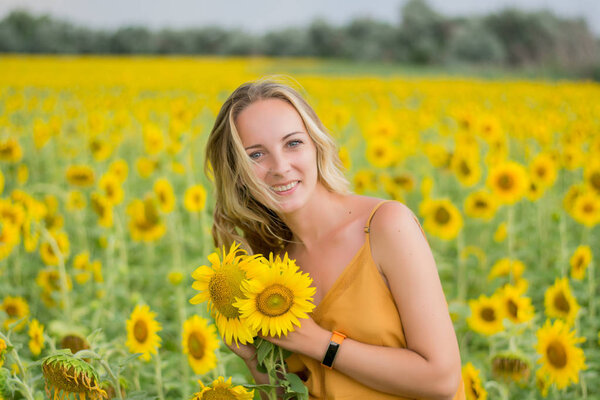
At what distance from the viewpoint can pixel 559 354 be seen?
169 centimetres

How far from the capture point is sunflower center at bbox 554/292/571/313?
2.02 metres

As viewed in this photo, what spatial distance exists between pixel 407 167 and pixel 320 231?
4534 mm

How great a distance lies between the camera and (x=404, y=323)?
1.35 metres

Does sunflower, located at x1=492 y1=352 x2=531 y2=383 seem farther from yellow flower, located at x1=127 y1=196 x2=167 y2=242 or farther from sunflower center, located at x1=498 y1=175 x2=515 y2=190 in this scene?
yellow flower, located at x1=127 y1=196 x2=167 y2=242

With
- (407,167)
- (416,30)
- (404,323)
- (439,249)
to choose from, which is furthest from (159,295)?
(416,30)

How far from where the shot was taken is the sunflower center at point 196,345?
165cm

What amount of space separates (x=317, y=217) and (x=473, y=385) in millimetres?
626

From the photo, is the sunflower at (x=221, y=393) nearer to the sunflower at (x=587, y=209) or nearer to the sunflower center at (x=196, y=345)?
the sunflower center at (x=196, y=345)

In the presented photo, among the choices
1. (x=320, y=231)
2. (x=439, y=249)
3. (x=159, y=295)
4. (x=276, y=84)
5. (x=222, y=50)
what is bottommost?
(x=159, y=295)

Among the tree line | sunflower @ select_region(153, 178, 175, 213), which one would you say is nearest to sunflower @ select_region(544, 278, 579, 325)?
sunflower @ select_region(153, 178, 175, 213)

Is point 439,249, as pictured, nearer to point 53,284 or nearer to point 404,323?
point 53,284

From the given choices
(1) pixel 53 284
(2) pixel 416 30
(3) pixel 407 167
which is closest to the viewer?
(1) pixel 53 284

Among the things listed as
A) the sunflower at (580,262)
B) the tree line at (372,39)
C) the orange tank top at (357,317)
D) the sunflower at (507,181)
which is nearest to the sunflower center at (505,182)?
the sunflower at (507,181)

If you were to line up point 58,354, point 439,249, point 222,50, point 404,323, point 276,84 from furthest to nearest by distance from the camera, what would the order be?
point 222,50 → point 439,249 → point 276,84 → point 404,323 → point 58,354
